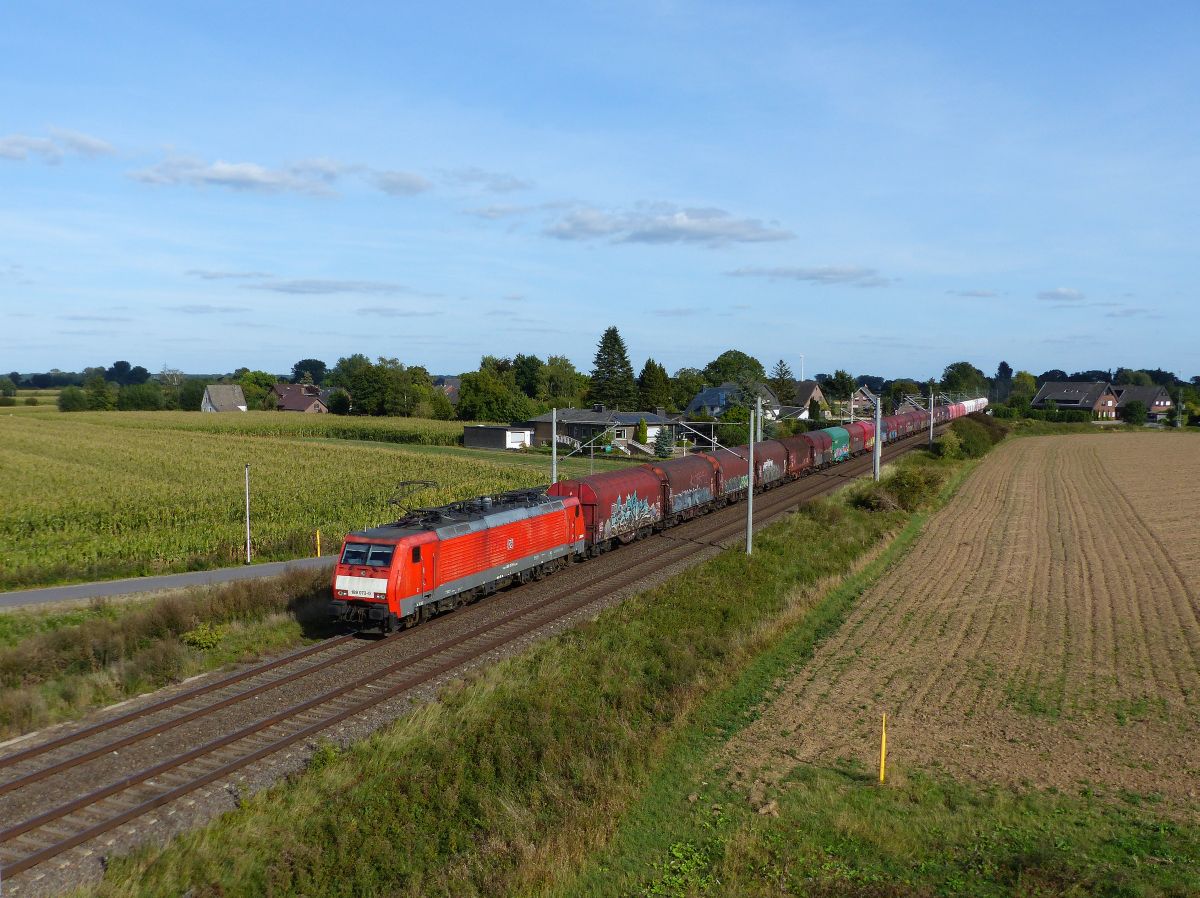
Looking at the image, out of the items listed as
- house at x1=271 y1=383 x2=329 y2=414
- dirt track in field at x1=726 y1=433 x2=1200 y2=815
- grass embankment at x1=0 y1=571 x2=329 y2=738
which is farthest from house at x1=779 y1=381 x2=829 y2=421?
grass embankment at x1=0 y1=571 x2=329 y2=738

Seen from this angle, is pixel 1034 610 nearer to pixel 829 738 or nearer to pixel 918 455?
pixel 829 738

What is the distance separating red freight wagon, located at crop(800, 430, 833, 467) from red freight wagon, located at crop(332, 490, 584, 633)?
36.6 meters

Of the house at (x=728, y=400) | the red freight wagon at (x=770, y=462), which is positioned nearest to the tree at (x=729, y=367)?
the house at (x=728, y=400)

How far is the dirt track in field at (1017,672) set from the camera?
1778cm

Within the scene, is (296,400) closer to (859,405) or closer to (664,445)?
(664,445)

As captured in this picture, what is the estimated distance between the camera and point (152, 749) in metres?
17.7

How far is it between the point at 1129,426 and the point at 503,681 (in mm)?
155666

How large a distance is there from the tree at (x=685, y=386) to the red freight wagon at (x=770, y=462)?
85.0m

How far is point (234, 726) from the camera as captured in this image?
18.9 meters

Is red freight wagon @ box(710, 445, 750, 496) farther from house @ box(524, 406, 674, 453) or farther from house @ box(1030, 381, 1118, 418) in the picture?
house @ box(1030, 381, 1118, 418)

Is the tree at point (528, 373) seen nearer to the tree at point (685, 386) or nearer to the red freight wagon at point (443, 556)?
the tree at point (685, 386)

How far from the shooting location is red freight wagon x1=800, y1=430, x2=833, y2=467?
218 ft

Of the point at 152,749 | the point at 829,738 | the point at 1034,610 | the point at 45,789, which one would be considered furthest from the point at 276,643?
the point at 1034,610

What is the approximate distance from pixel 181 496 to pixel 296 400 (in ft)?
422
